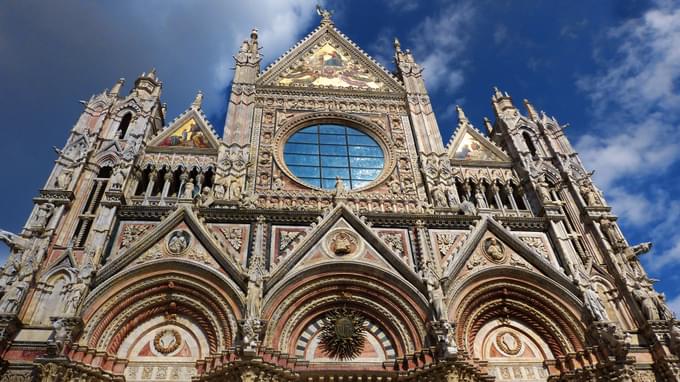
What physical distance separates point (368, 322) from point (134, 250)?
542cm

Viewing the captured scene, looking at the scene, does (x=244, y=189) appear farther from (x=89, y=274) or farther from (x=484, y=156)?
(x=484, y=156)

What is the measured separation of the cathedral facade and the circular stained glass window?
76mm

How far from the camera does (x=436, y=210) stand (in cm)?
1268

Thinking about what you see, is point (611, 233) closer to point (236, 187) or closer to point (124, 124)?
point (236, 187)

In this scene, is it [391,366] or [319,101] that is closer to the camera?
[391,366]

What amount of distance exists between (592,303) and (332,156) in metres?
8.15

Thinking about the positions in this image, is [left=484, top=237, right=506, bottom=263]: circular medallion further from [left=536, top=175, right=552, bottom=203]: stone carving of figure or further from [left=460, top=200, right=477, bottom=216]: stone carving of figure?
[left=536, top=175, right=552, bottom=203]: stone carving of figure

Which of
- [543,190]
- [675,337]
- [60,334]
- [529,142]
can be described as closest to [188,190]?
[60,334]

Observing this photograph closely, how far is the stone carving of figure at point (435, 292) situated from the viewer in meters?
9.82

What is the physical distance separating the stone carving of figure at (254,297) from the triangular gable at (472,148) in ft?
25.4

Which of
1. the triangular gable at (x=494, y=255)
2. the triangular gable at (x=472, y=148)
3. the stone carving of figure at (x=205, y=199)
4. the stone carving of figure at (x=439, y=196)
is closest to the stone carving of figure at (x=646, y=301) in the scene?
the triangular gable at (x=494, y=255)

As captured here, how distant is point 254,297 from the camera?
382 inches

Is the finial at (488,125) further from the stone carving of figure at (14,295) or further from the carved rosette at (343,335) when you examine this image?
the stone carving of figure at (14,295)

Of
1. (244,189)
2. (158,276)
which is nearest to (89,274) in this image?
(158,276)
